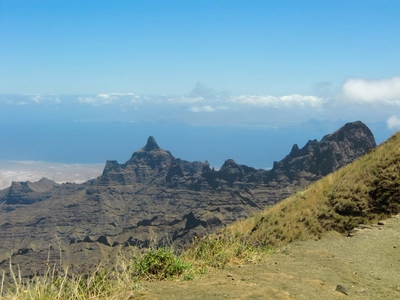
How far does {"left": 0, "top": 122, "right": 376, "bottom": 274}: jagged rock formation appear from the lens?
108875 millimetres

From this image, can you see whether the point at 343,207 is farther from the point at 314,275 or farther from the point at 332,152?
the point at 332,152

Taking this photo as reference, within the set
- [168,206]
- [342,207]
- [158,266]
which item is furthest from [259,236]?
[168,206]

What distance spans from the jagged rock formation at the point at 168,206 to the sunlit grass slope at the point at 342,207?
83.1 m

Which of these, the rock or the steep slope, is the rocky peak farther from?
the rock

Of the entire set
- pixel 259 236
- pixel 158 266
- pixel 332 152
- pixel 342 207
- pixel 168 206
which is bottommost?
pixel 168 206

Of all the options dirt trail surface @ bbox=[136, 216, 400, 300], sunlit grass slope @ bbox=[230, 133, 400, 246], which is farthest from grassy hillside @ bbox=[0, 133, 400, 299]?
dirt trail surface @ bbox=[136, 216, 400, 300]

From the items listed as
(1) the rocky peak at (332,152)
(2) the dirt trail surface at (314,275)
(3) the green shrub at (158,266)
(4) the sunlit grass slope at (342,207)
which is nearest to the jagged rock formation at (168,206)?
(1) the rocky peak at (332,152)

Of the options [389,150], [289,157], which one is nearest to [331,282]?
[389,150]

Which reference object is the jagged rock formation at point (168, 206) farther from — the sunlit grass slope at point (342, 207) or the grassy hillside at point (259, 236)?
the grassy hillside at point (259, 236)

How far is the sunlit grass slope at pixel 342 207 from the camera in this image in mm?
13836

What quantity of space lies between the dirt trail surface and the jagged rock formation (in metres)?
87.4

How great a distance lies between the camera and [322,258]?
10.3 metres

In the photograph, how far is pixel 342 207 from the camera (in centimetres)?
1461

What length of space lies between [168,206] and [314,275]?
164 metres
